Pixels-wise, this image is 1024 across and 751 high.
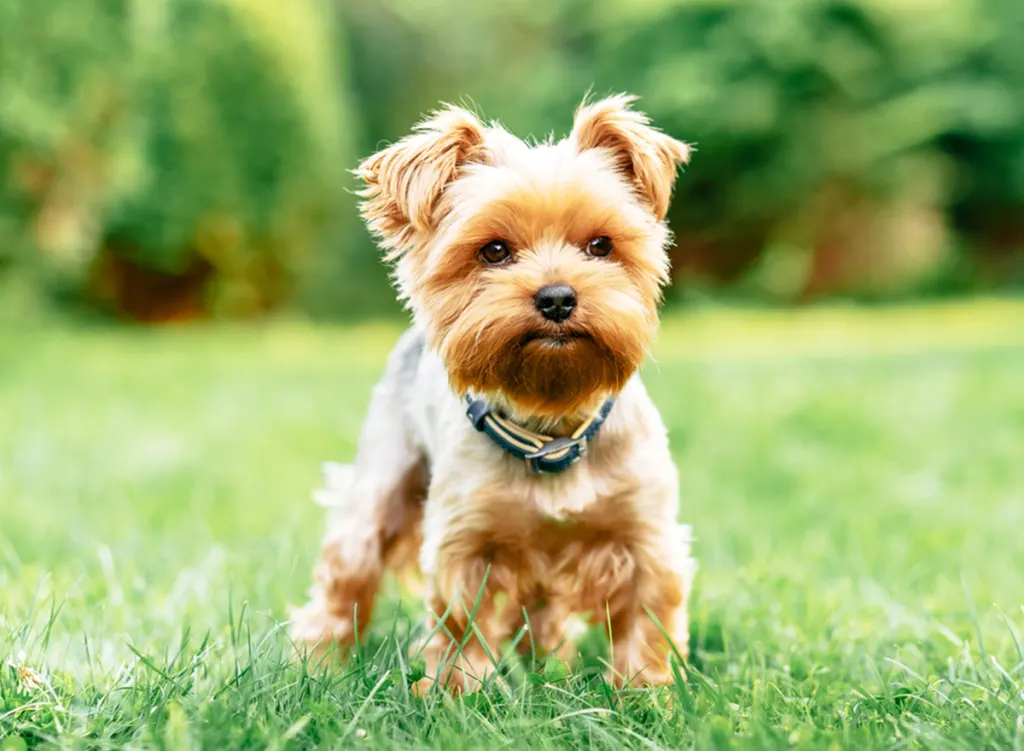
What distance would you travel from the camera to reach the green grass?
8.91ft

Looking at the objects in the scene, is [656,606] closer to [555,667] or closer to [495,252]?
[555,667]

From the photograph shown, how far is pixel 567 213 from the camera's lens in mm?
3094

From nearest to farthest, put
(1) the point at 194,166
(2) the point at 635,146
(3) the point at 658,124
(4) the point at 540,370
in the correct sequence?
(4) the point at 540,370
(2) the point at 635,146
(1) the point at 194,166
(3) the point at 658,124

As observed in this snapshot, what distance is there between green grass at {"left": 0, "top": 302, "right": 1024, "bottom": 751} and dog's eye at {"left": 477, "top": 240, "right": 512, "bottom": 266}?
1127 millimetres

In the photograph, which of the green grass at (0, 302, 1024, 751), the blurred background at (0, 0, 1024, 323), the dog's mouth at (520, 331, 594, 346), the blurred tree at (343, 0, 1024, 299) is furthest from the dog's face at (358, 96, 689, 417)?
the blurred tree at (343, 0, 1024, 299)

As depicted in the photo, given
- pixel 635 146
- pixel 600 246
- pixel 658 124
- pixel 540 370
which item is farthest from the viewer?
pixel 658 124

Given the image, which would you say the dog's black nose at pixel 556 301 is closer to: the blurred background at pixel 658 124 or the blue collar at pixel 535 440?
the blue collar at pixel 535 440

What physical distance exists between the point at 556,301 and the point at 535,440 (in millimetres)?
462

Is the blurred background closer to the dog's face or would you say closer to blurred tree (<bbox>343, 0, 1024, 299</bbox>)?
blurred tree (<bbox>343, 0, 1024, 299</bbox>)

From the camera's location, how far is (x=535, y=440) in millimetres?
3199

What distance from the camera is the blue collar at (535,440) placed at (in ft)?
10.5

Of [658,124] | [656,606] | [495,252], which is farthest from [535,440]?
[658,124]

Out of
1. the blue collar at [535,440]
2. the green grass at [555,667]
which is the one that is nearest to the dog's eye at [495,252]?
the blue collar at [535,440]

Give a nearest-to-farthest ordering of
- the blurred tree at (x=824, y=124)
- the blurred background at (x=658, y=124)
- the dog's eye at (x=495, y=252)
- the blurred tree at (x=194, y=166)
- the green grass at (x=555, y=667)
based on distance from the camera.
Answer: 1. the green grass at (x=555, y=667)
2. the dog's eye at (x=495, y=252)
3. the blurred tree at (x=194, y=166)
4. the blurred background at (x=658, y=124)
5. the blurred tree at (x=824, y=124)
